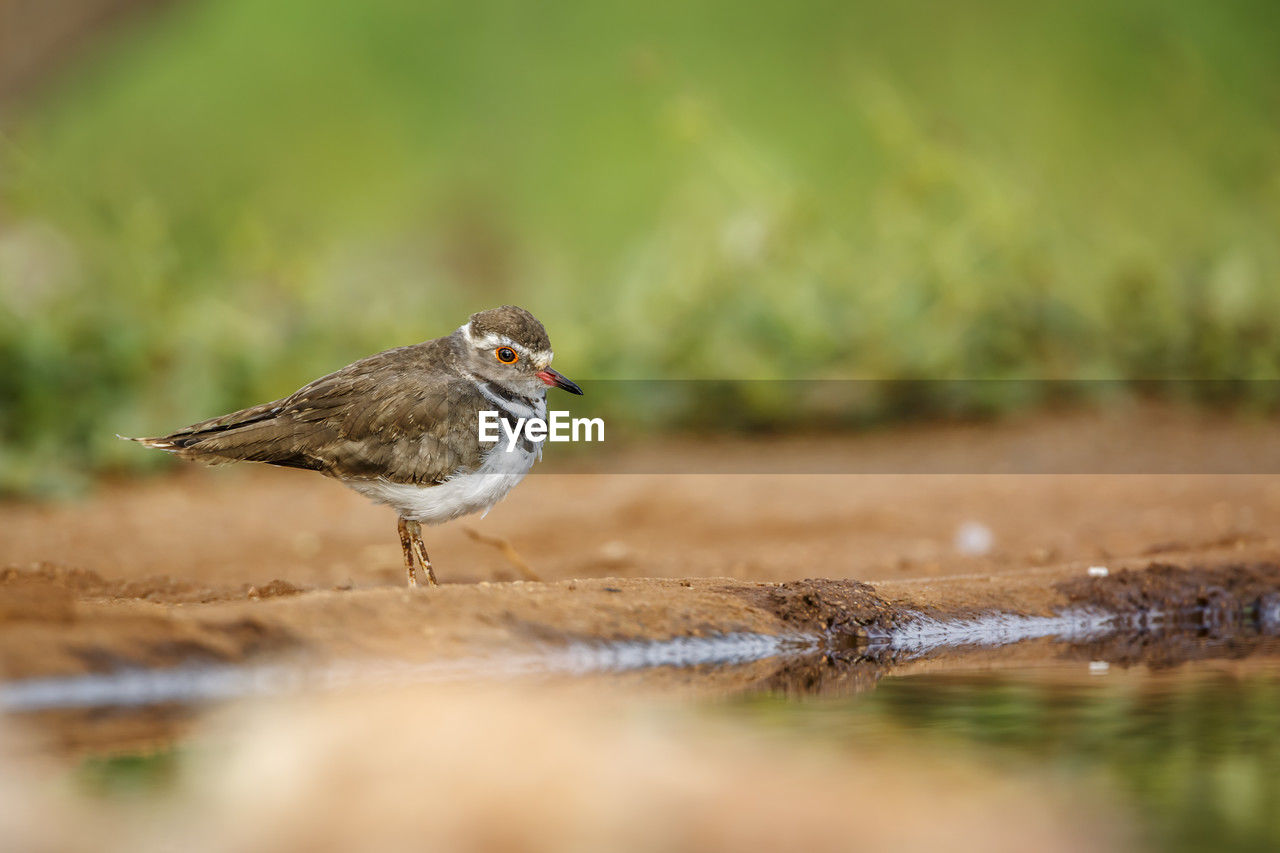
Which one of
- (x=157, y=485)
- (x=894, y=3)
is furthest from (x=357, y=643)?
(x=894, y=3)

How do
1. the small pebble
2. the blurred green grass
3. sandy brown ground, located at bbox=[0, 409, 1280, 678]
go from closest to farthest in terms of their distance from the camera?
sandy brown ground, located at bbox=[0, 409, 1280, 678] → the small pebble → the blurred green grass

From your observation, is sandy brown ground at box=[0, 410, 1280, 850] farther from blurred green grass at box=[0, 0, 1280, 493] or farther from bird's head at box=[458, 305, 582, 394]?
blurred green grass at box=[0, 0, 1280, 493]

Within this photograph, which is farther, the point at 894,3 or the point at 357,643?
the point at 894,3

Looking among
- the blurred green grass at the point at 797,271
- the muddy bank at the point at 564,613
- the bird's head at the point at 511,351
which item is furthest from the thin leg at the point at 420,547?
the blurred green grass at the point at 797,271

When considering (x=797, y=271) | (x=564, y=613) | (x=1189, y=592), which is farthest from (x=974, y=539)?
(x=797, y=271)

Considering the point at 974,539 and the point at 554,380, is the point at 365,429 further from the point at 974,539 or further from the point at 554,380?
the point at 974,539

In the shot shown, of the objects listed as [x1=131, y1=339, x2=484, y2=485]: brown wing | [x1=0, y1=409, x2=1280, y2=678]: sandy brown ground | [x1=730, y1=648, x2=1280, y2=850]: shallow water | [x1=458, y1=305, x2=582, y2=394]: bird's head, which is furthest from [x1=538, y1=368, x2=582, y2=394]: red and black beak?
[x1=730, y1=648, x2=1280, y2=850]: shallow water

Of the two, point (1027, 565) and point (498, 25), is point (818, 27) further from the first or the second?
point (1027, 565)
